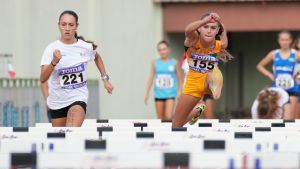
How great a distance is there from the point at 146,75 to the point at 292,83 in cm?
702

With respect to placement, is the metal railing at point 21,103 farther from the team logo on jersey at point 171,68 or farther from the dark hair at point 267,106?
the dark hair at point 267,106

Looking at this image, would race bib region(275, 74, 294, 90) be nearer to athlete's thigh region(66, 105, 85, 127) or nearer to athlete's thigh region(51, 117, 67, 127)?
athlete's thigh region(51, 117, 67, 127)

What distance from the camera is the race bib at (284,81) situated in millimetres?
18312

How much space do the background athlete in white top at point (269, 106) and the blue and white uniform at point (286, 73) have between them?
175 cm

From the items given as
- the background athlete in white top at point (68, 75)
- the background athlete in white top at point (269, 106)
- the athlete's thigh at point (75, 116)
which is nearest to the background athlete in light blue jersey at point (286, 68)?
the background athlete in white top at point (269, 106)

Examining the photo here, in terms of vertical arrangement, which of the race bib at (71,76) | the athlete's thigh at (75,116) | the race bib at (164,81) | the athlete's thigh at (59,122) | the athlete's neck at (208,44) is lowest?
the athlete's thigh at (59,122)

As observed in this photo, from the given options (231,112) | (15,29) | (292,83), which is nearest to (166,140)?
(292,83)

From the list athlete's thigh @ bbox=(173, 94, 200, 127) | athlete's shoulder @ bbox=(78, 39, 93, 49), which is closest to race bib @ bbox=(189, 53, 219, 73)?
athlete's thigh @ bbox=(173, 94, 200, 127)

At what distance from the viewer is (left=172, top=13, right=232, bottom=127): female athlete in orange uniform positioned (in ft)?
36.9

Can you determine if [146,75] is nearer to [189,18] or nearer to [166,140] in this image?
[189,18]

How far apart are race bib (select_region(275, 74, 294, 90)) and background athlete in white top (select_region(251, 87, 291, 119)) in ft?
5.73

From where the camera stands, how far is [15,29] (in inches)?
940

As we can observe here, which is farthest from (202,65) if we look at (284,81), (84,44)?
(284,81)

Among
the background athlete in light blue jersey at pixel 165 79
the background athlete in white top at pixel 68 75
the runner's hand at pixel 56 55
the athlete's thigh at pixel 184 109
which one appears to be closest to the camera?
the runner's hand at pixel 56 55
